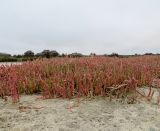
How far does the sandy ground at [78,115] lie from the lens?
4824 mm

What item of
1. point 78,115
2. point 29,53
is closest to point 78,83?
point 78,115

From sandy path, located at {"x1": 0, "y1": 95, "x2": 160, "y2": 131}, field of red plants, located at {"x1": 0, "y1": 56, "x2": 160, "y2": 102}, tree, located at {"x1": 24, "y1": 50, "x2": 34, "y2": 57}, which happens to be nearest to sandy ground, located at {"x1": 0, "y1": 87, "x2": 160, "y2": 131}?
sandy path, located at {"x1": 0, "y1": 95, "x2": 160, "y2": 131}

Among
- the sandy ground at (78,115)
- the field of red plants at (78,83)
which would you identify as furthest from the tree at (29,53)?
the sandy ground at (78,115)

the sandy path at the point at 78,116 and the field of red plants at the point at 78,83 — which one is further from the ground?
the field of red plants at the point at 78,83

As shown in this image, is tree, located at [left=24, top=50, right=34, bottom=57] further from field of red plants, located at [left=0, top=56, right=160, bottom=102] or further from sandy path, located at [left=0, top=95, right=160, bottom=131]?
sandy path, located at [left=0, top=95, right=160, bottom=131]

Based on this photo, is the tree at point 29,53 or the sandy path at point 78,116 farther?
the tree at point 29,53

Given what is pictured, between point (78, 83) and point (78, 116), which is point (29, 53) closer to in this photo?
point (78, 83)

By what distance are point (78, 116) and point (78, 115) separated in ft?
0.13

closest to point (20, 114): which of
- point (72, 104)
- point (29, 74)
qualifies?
point (72, 104)

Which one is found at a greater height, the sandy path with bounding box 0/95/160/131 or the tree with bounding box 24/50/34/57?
the tree with bounding box 24/50/34/57

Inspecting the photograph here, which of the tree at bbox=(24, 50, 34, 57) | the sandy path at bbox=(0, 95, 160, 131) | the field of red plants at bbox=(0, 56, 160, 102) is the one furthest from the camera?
the tree at bbox=(24, 50, 34, 57)

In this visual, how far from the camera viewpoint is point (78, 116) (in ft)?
16.9

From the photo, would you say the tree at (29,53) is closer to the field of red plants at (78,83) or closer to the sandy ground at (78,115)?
the field of red plants at (78,83)

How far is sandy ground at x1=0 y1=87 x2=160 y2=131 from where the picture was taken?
4.82 metres
